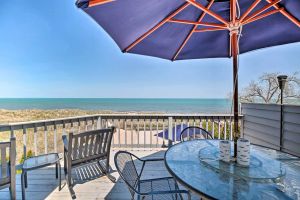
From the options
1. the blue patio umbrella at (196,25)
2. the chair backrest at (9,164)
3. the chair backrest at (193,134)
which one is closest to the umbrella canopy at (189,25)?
the blue patio umbrella at (196,25)

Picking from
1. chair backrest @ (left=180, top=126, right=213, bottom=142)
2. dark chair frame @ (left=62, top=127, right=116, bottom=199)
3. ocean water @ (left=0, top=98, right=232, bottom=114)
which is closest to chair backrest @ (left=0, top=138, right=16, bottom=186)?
dark chair frame @ (left=62, top=127, right=116, bottom=199)

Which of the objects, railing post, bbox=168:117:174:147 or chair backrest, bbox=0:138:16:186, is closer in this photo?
chair backrest, bbox=0:138:16:186

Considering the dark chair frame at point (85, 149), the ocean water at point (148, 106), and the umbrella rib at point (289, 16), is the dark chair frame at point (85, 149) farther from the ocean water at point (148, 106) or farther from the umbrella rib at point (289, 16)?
the ocean water at point (148, 106)

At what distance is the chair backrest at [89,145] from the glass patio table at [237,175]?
3.83 ft

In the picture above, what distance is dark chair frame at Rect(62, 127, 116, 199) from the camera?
7.53 feet

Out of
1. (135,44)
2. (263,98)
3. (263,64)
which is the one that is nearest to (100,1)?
(135,44)

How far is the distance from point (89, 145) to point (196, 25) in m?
2.26

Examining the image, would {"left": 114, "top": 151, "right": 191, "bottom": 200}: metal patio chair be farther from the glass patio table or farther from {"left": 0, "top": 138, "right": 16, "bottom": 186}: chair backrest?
{"left": 0, "top": 138, "right": 16, "bottom": 186}: chair backrest

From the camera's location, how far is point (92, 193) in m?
2.46

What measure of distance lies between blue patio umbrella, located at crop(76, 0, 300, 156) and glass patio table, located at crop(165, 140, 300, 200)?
34cm

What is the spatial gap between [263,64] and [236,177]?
19318 millimetres

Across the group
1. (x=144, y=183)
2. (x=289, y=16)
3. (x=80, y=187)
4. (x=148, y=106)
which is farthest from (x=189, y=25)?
(x=148, y=106)

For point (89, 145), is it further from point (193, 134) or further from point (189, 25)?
point (189, 25)

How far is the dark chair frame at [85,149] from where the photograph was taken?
2295 mm
